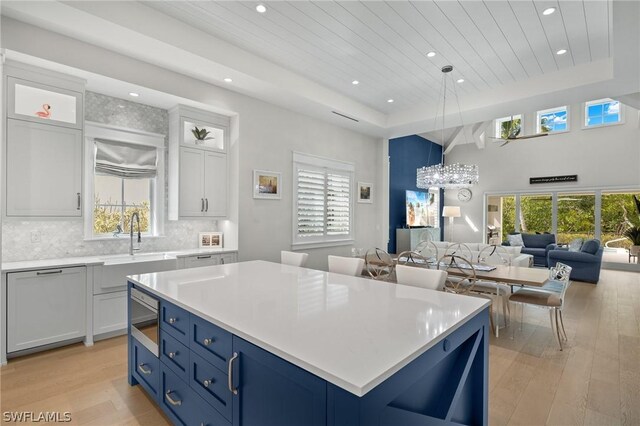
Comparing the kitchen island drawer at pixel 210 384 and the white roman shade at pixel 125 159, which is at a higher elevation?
the white roman shade at pixel 125 159

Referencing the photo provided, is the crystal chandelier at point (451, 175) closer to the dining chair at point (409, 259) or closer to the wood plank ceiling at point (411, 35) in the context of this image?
the wood plank ceiling at point (411, 35)

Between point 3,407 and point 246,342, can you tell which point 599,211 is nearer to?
point 246,342

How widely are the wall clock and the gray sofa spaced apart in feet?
7.41

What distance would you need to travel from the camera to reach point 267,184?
5.00 metres

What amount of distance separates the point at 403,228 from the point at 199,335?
25.0 ft

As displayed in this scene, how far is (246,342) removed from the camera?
1340mm

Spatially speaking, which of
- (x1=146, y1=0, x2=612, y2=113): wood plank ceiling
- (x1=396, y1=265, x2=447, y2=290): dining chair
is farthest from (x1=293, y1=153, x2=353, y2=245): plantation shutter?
(x1=396, y1=265, x2=447, y2=290): dining chair

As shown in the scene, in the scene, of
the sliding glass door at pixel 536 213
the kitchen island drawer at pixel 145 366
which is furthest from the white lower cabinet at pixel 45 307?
the sliding glass door at pixel 536 213

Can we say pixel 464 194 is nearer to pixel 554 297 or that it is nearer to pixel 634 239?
pixel 634 239

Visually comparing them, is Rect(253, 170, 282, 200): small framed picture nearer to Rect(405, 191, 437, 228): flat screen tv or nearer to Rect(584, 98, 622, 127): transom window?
Rect(405, 191, 437, 228): flat screen tv

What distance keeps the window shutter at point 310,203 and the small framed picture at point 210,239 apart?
54.1 inches

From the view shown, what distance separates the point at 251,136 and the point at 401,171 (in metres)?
5.26

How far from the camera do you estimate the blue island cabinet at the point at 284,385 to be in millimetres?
1045

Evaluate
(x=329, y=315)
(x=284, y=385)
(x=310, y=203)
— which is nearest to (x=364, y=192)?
(x=310, y=203)
